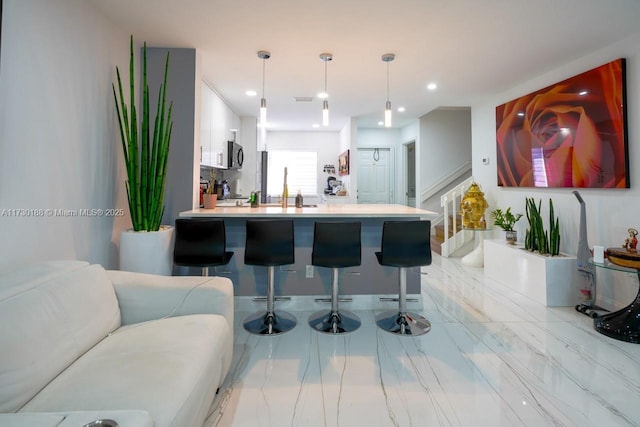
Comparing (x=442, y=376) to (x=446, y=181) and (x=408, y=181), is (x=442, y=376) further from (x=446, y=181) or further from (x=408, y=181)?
(x=408, y=181)

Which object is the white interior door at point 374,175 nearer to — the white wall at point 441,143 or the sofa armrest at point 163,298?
the white wall at point 441,143

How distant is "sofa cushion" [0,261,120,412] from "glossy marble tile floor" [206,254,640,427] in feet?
2.46

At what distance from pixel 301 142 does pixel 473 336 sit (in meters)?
5.74

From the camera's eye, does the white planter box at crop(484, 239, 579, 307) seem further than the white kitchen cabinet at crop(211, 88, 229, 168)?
No

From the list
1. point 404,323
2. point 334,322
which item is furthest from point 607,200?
point 334,322

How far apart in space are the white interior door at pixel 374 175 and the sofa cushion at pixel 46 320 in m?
6.45

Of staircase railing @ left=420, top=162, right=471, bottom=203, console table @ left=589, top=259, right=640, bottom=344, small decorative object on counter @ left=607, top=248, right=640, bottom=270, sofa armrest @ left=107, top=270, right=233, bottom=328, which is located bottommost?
console table @ left=589, top=259, right=640, bottom=344

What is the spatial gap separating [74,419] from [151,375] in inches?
11.1

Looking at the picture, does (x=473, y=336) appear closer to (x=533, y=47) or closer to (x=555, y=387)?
(x=555, y=387)

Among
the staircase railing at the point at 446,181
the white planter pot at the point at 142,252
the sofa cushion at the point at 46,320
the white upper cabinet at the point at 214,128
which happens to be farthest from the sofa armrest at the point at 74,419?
the staircase railing at the point at 446,181

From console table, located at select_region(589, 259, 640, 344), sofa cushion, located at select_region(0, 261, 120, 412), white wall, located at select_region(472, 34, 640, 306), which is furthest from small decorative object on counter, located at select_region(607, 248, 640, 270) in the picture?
sofa cushion, located at select_region(0, 261, 120, 412)

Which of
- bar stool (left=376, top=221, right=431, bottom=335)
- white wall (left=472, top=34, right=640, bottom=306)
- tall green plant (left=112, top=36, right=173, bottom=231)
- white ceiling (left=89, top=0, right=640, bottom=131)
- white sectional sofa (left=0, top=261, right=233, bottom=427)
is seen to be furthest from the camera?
white wall (left=472, top=34, right=640, bottom=306)

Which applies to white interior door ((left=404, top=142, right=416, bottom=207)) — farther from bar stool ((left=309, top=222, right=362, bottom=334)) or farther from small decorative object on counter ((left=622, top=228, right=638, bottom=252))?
bar stool ((left=309, top=222, right=362, bottom=334))

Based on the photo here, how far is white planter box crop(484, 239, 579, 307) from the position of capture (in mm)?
3111
